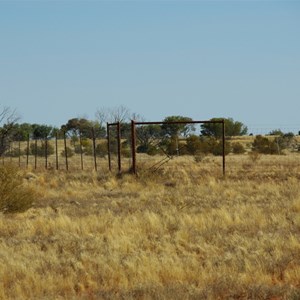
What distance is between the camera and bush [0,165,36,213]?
637 inches

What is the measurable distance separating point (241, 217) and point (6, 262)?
21.2 feet

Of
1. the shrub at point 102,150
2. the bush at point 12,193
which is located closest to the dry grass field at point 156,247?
the bush at point 12,193

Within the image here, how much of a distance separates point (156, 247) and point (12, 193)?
5.71m

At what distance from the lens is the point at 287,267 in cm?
1039

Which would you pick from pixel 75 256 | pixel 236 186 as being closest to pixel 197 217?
pixel 75 256

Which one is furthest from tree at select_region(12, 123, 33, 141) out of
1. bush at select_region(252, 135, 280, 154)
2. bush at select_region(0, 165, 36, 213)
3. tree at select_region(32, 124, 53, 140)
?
bush at select_region(0, 165, 36, 213)

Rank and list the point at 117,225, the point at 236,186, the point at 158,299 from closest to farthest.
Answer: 1. the point at 158,299
2. the point at 117,225
3. the point at 236,186

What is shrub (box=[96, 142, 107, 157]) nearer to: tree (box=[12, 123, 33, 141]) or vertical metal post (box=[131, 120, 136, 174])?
tree (box=[12, 123, 33, 141])

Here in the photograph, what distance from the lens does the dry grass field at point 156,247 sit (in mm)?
9383

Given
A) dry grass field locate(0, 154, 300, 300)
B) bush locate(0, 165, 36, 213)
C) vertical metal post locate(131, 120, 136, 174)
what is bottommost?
dry grass field locate(0, 154, 300, 300)

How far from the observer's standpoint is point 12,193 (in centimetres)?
1644

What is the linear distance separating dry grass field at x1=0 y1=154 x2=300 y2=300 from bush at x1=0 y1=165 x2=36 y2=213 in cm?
29

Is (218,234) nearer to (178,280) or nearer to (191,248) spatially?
(191,248)

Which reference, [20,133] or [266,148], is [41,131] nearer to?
[20,133]
